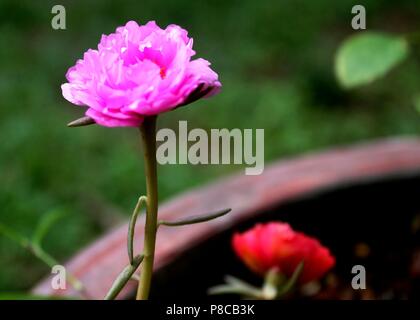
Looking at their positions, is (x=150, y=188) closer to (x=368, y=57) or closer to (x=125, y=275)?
(x=125, y=275)

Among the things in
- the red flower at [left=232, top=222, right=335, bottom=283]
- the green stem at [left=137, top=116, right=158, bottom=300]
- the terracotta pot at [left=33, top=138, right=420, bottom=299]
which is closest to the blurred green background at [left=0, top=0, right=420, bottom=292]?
the terracotta pot at [left=33, top=138, right=420, bottom=299]

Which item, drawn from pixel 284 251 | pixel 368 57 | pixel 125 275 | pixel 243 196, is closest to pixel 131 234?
pixel 125 275

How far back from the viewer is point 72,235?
1.47 m

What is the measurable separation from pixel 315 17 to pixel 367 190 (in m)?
1.42

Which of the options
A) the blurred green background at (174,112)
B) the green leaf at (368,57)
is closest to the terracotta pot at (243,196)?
the green leaf at (368,57)

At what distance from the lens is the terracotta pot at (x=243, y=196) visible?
2.27ft

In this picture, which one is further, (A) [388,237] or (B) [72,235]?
(B) [72,235]

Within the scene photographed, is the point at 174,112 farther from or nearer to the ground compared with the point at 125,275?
farther from the ground

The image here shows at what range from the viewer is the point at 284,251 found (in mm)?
626

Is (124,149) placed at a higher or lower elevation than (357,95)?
lower

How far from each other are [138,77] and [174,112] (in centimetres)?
145

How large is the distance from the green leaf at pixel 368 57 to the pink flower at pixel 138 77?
0.53 metres
